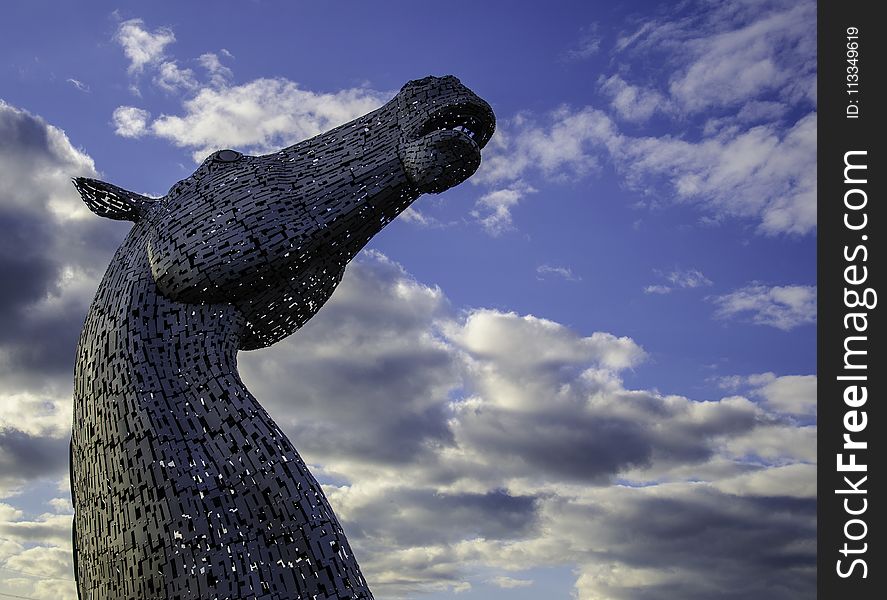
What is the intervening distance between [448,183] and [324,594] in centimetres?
277

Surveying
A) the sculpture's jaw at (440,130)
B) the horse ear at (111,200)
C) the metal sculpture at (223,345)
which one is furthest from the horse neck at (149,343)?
the sculpture's jaw at (440,130)

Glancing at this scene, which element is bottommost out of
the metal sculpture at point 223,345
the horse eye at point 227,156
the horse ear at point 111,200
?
the metal sculpture at point 223,345

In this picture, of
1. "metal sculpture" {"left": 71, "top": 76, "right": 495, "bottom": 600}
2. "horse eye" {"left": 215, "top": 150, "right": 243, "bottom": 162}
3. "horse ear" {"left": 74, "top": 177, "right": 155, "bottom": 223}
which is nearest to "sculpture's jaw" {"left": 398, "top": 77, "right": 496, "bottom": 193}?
"metal sculpture" {"left": 71, "top": 76, "right": 495, "bottom": 600}

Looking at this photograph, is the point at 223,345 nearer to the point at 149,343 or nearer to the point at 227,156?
the point at 149,343

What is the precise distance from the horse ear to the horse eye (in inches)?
24.7

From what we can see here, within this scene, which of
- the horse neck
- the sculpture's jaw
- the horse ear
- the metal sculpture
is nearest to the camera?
the metal sculpture

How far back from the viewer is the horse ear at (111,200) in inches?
287

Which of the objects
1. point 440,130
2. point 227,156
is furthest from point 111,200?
point 440,130

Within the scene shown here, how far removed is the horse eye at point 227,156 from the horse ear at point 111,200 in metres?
0.63

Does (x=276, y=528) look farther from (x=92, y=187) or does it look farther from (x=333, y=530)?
(x=92, y=187)

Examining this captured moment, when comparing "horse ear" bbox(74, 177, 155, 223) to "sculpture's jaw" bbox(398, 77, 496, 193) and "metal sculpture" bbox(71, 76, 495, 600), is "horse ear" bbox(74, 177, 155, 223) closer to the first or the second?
"metal sculpture" bbox(71, 76, 495, 600)

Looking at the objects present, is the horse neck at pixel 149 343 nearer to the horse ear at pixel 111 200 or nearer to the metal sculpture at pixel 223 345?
the metal sculpture at pixel 223 345

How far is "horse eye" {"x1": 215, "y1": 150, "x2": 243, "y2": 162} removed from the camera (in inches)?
277
